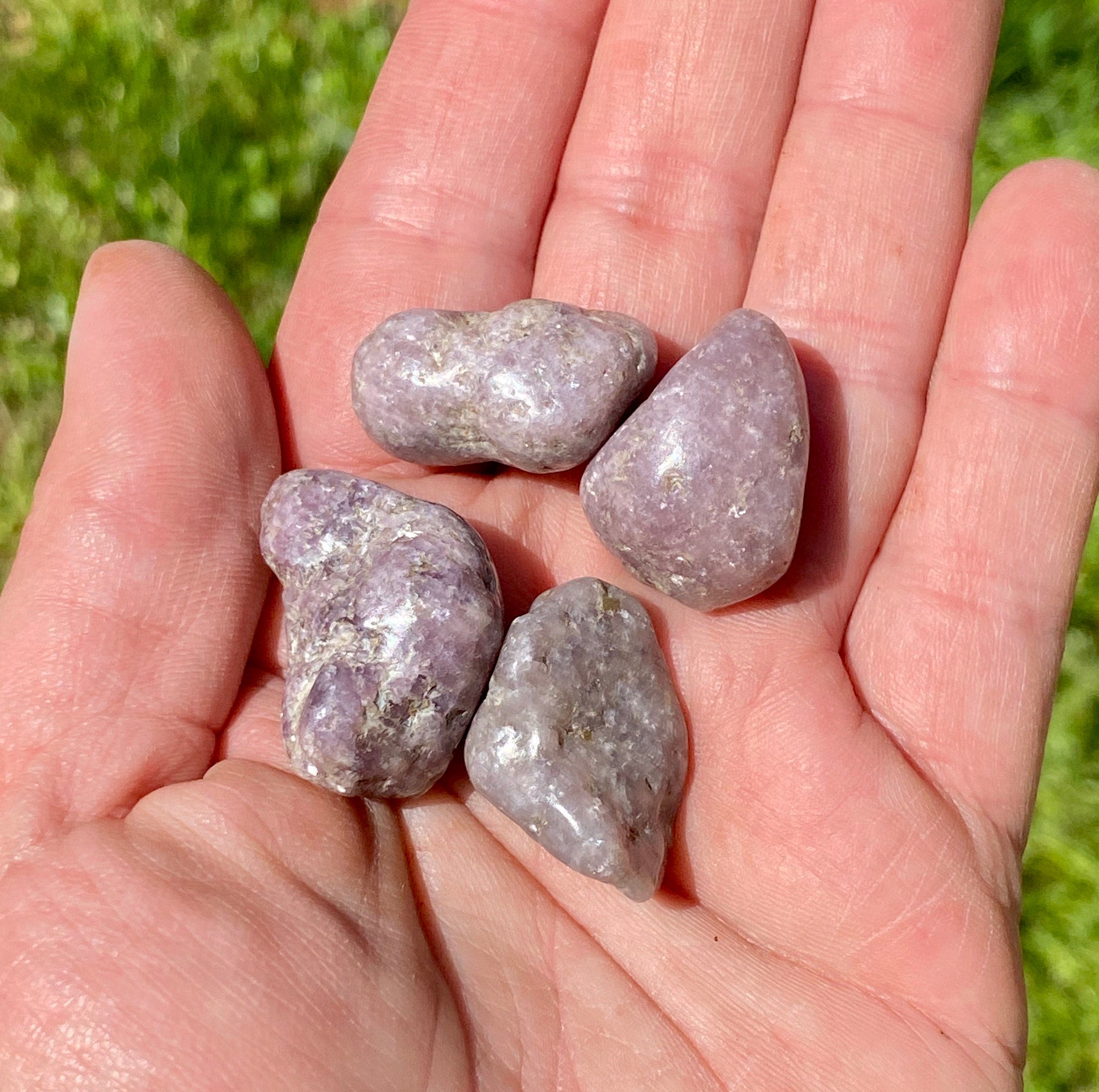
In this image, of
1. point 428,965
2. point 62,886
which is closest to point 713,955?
point 428,965

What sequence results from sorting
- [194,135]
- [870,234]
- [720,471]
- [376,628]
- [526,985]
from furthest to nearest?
[194,135] < [870,234] < [720,471] < [376,628] < [526,985]

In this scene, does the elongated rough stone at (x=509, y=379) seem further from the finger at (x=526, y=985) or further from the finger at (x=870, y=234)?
the finger at (x=526, y=985)

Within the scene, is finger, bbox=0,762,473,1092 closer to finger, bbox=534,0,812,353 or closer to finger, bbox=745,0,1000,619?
finger, bbox=745,0,1000,619

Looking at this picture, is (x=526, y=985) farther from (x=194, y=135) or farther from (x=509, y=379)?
(x=194, y=135)

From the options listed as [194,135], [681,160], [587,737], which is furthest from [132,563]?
[194,135]

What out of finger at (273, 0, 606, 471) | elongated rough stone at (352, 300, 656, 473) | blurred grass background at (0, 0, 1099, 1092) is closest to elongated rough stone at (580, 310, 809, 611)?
elongated rough stone at (352, 300, 656, 473)

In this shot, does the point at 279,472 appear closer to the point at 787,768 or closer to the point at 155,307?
the point at 155,307
